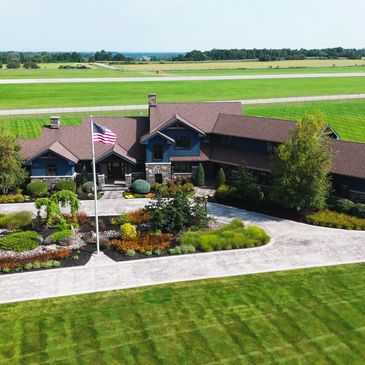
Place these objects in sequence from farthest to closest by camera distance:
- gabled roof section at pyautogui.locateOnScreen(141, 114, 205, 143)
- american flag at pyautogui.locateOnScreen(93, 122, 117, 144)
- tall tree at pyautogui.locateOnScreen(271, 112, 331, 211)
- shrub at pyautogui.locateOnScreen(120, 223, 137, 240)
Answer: gabled roof section at pyautogui.locateOnScreen(141, 114, 205, 143) → tall tree at pyautogui.locateOnScreen(271, 112, 331, 211) → shrub at pyautogui.locateOnScreen(120, 223, 137, 240) → american flag at pyautogui.locateOnScreen(93, 122, 117, 144)

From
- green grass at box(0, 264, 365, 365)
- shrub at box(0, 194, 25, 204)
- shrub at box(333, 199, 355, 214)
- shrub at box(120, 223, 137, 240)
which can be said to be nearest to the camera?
green grass at box(0, 264, 365, 365)

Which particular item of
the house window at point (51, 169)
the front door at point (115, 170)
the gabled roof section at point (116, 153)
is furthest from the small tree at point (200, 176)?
the house window at point (51, 169)

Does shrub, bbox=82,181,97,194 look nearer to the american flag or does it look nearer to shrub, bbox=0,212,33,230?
shrub, bbox=0,212,33,230

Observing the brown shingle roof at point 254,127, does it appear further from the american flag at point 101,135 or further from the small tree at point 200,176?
the american flag at point 101,135

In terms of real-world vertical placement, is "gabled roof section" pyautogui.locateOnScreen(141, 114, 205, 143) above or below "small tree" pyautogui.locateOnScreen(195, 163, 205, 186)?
above

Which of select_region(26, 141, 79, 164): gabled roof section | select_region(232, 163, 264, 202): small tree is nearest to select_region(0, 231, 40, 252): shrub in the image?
select_region(26, 141, 79, 164): gabled roof section

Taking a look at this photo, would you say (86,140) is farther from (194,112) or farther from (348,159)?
(348,159)

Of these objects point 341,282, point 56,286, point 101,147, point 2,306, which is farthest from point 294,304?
point 101,147

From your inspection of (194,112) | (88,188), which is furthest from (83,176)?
(194,112)
